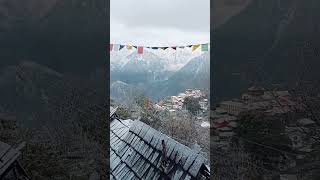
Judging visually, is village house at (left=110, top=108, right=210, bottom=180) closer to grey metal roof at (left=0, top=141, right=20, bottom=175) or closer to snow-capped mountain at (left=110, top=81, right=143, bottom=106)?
snow-capped mountain at (left=110, top=81, right=143, bottom=106)

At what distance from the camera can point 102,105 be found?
361 cm

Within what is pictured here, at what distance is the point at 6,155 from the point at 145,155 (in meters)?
1.40

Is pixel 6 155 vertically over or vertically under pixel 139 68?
under

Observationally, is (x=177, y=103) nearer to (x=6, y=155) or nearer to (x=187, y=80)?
(x=187, y=80)

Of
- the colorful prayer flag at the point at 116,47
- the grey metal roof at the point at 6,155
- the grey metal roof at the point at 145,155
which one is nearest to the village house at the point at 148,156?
the grey metal roof at the point at 145,155

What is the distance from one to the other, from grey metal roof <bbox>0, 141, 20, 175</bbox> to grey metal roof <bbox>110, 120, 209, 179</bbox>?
3.24 ft

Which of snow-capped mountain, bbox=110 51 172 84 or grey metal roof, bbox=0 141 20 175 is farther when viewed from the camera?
snow-capped mountain, bbox=110 51 172 84

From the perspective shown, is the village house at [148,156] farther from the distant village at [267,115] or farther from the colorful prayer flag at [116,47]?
the colorful prayer flag at [116,47]

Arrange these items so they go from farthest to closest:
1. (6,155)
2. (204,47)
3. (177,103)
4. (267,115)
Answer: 1. (177,103)
2. (204,47)
3. (267,115)
4. (6,155)

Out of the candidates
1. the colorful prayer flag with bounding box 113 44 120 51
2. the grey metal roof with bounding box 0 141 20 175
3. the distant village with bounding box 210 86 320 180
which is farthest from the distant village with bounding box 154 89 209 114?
the grey metal roof with bounding box 0 141 20 175

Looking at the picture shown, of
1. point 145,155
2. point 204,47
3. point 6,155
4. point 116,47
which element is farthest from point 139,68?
point 6,155

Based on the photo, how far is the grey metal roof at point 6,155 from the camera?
3.42 m

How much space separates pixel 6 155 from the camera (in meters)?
3.45

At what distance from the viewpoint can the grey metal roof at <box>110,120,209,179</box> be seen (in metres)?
3.86
